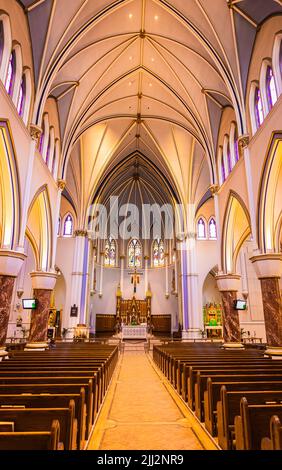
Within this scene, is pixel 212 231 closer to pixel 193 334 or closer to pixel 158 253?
pixel 193 334

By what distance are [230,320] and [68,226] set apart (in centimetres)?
1692

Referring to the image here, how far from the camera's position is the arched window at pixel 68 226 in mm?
26375

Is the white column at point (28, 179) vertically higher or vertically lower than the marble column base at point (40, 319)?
higher

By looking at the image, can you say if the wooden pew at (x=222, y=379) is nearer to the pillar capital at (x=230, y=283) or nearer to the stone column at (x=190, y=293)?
the pillar capital at (x=230, y=283)

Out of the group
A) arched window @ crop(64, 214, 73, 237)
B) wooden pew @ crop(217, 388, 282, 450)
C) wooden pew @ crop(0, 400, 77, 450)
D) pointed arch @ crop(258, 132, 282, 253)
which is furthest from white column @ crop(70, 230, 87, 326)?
wooden pew @ crop(0, 400, 77, 450)

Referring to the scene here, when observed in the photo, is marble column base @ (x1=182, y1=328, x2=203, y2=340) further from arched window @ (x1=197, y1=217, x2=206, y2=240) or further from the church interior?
arched window @ (x1=197, y1=217, x2=206, y2=240)

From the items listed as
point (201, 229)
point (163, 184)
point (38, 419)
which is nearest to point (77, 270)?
point (163, 184)

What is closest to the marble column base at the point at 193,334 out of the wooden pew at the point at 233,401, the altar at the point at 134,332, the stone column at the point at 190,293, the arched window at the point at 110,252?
the stone column at the point at 190,293

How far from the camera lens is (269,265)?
437 inches

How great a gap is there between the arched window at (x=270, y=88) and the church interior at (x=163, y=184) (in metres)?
0.07

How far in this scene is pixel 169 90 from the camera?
18891mm

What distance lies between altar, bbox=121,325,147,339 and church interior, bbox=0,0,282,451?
0.17m

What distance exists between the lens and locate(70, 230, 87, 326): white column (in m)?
23.3
